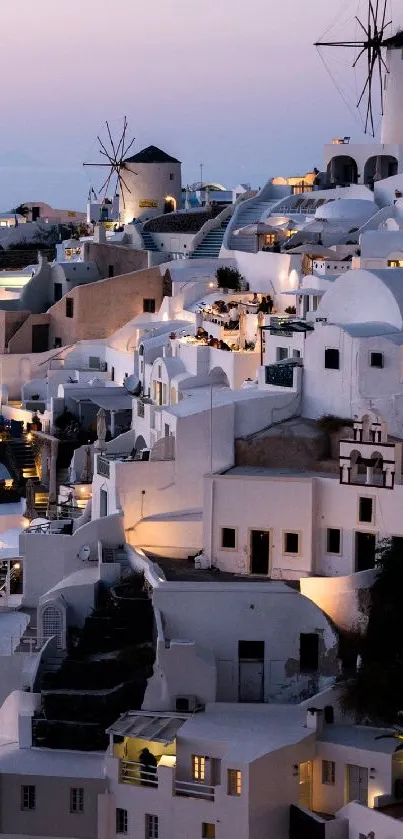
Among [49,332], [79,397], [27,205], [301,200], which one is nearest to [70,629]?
[79,397]

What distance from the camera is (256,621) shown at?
30.7 meters

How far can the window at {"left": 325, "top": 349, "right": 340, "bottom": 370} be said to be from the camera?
109ft

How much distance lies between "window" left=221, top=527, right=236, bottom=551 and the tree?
2.10 m

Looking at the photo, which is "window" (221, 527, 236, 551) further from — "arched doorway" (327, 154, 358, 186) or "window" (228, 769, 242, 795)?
"arched doorway" (327, 154, 358, 186)

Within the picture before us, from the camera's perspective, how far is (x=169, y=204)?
188ft

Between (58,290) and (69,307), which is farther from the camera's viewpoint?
(58,290)

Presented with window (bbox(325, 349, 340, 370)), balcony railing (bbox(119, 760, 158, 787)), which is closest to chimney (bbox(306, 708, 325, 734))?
balcony railing (bbox(119, 760, 158, 787))

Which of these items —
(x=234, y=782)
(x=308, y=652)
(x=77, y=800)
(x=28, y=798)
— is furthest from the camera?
(x=308, y=652)

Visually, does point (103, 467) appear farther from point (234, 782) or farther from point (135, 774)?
point (234, 782)

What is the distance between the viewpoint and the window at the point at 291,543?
31.8 metres

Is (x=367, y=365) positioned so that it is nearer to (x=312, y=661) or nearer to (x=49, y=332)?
(x=312, y=661)

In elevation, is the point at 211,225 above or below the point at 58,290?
above

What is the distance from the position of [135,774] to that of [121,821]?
25.8 inches

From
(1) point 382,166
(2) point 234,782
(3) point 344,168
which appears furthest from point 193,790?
(3) point 344,168
